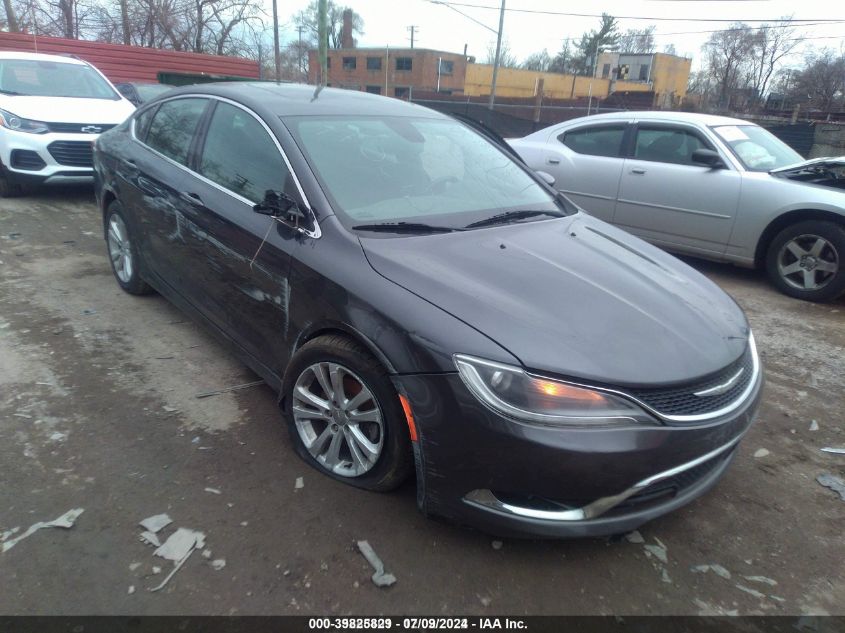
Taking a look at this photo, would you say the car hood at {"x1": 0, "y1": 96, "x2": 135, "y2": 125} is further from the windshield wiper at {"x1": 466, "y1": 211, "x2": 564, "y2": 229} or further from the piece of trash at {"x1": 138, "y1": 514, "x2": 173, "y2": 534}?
the piece of trash at {"x1": 138, "y1": 514, "x2": 173, "y2": 534}

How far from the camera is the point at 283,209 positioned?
2.78 metres

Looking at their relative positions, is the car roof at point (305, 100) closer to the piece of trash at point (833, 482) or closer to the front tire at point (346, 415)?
the front tire at point (346, 415)

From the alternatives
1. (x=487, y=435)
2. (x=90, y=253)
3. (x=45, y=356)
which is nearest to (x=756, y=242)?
(x=487, y=435)

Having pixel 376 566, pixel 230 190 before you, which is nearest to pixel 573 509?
pixel 376 566

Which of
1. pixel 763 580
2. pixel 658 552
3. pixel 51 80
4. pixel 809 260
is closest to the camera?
pixel 763 580

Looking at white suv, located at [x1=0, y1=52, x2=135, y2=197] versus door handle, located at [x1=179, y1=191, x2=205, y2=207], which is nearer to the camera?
door handle, located at [x1=179, y1=191, x2=205, y2=207]

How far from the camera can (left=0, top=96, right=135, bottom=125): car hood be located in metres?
7.19

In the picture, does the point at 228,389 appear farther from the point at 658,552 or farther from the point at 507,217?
the point at 658,552

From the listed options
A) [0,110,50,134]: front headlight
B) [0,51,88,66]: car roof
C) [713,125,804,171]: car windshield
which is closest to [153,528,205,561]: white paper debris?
[713,125,804,171]: car windshield

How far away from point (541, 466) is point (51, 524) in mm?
1942

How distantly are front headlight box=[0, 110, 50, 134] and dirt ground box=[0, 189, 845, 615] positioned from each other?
442 cm

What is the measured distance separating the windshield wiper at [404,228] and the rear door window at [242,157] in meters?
0.43

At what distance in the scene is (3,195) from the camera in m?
7.68

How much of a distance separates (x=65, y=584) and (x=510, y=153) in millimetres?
3282
